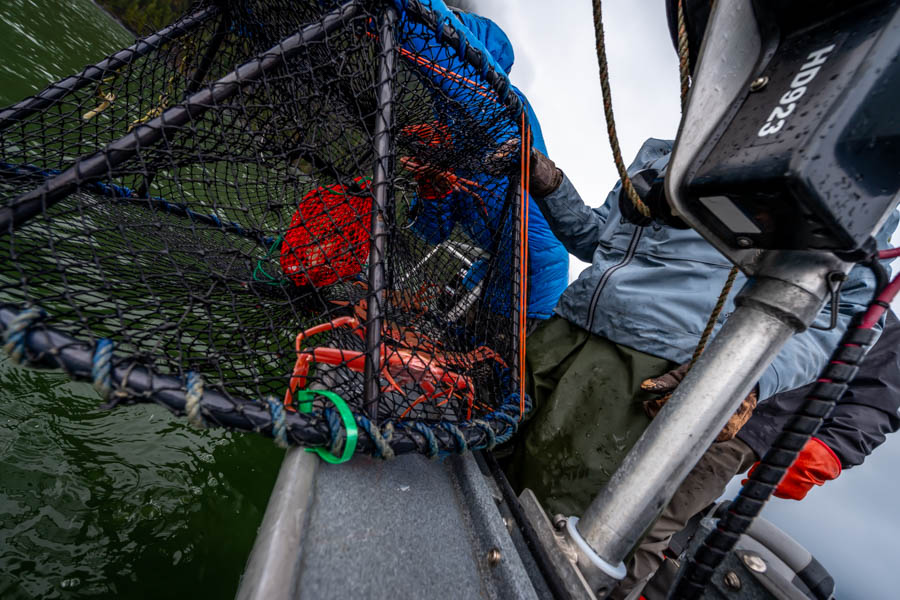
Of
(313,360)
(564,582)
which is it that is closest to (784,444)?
(564,582)

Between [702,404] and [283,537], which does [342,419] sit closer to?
[283,537]

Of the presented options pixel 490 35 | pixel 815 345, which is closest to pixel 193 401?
pixel 815 345

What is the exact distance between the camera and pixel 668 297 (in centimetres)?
156

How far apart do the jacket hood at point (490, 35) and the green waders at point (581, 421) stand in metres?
2.17

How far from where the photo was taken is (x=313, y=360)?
3.01 feet

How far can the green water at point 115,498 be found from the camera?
112 cm

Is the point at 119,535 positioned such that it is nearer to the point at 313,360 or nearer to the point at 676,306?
the point at 313,360

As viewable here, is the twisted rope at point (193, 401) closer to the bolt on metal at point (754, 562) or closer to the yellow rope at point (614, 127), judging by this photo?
the yellow rope at point (614, 127)

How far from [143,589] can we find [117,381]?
1084mm

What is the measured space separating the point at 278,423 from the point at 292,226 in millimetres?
951

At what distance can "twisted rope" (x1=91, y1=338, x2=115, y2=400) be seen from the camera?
559mm

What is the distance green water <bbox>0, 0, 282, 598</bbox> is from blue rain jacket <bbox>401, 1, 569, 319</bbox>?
1.43 metres

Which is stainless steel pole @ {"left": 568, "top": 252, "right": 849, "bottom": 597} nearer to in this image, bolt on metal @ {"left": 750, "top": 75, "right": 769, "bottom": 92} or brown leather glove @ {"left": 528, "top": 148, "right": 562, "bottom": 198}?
bolt on metal @ {"left": 750, "top": 75, "right": 769, "bottom": 92}

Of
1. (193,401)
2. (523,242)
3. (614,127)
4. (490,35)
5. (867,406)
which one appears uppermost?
(490,35)
